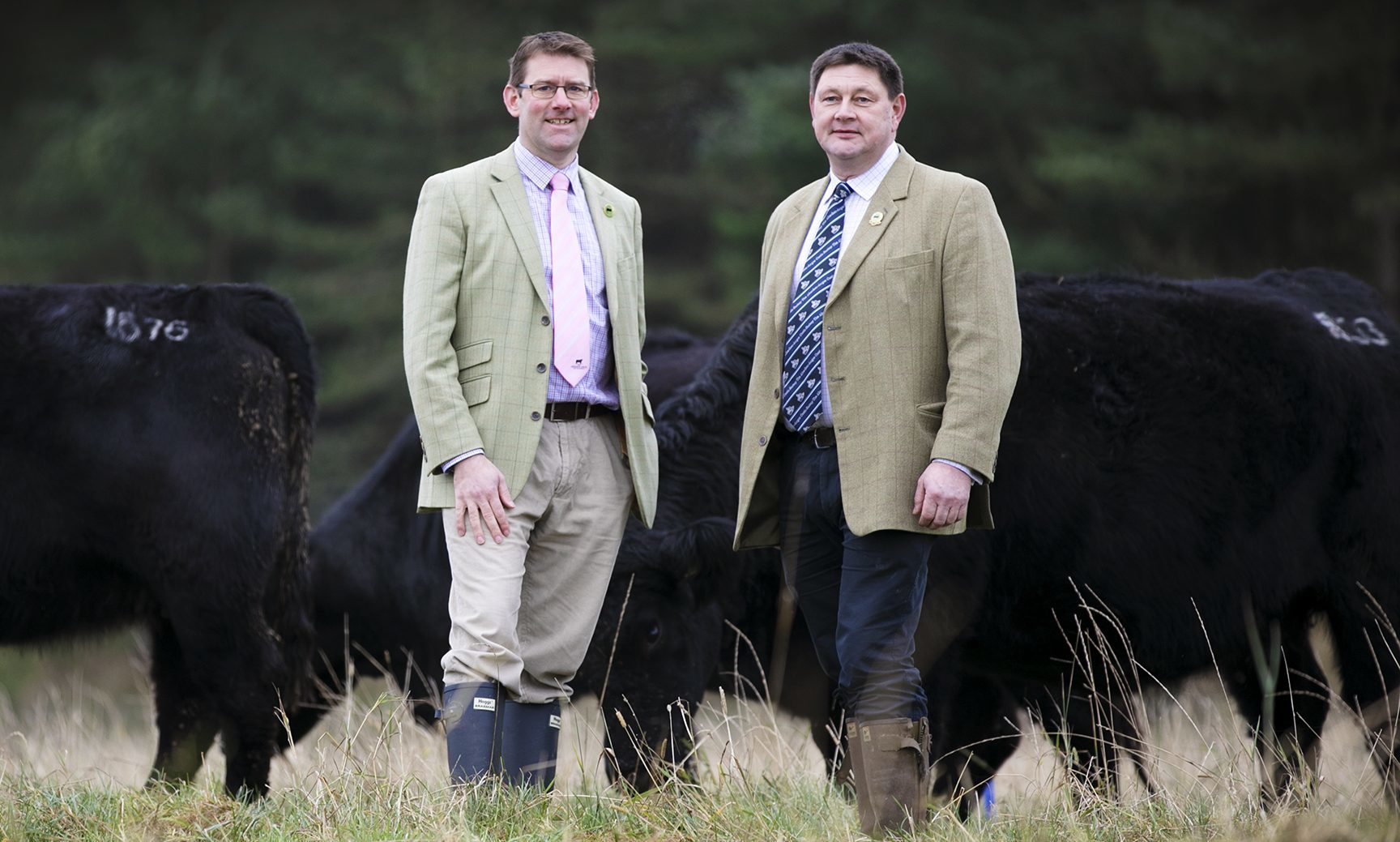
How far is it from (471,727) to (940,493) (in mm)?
1373

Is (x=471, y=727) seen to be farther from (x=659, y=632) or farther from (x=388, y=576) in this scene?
(x=388, y=576)

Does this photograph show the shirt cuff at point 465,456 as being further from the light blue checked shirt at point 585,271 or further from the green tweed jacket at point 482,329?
the light blue checked shirt at point 585,271

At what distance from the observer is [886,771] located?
11.9 feet

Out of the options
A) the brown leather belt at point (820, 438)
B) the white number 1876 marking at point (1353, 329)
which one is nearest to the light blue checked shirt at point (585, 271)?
the brown leather belt at point (820, 438)

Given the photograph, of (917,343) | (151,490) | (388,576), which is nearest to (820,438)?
(917,343)

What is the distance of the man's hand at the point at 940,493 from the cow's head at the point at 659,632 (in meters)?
1.49

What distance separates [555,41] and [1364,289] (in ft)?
12.6

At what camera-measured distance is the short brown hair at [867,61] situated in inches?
151

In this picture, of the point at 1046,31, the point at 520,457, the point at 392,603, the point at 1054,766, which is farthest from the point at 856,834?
the point at 1046,31

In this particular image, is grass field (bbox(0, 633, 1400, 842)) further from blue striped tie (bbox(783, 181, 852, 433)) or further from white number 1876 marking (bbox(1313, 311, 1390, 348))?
white number 1876 marking (bbox(1313, 311, 1390, 348))

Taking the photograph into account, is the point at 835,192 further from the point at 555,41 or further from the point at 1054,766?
the point at 1054,766

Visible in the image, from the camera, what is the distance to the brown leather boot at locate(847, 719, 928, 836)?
3.63m

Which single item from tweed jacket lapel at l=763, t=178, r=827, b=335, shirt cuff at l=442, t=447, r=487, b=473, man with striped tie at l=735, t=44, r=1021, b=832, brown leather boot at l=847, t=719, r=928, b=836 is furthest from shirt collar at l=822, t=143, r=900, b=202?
brown leather boot at l=847, t=719, r=928, b=836

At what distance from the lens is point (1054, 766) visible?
427cm
